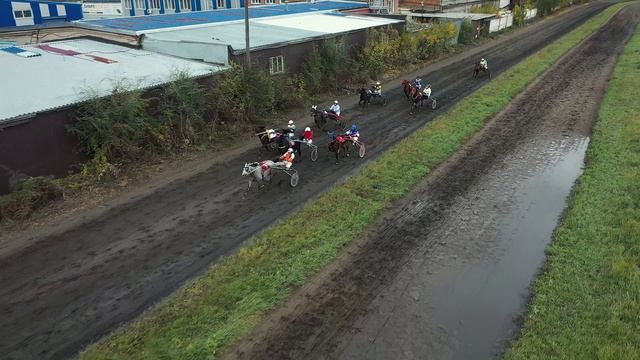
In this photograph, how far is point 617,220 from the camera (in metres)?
12.7

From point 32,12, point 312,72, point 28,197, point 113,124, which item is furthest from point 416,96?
point 32,12

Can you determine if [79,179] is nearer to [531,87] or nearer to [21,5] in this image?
[531,87]

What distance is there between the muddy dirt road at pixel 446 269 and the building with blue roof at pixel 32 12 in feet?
137

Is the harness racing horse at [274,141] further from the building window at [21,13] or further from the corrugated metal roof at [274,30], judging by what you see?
the building window at [21,13]

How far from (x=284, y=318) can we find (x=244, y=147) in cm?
1049

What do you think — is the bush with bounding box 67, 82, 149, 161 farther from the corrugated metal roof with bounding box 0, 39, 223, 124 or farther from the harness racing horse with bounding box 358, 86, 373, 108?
the harness racing horse with bounding box 358, 86, 373, 108

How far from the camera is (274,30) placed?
28531 millimetres

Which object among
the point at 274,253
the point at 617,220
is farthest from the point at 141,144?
the point at 617,220

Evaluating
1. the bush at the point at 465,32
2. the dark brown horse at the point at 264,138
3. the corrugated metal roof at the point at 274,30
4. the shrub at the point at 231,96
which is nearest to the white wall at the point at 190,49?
the corrugated metal roof at the point at 274,30

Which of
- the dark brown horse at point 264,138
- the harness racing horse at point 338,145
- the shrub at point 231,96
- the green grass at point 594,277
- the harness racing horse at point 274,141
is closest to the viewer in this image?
the green grass at point 594,277

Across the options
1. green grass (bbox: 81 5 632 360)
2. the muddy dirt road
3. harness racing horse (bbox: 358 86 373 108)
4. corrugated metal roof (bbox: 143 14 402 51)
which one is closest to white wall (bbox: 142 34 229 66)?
corrugated metal roof (bbox: 143 14 402 51)

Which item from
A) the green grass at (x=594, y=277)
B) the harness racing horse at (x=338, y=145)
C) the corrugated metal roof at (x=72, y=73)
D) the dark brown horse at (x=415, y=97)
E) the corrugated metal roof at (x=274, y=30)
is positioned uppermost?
the corrugated metal roof at (x=274, y=30)

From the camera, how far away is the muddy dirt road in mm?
8688

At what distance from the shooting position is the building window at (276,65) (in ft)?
77.6
